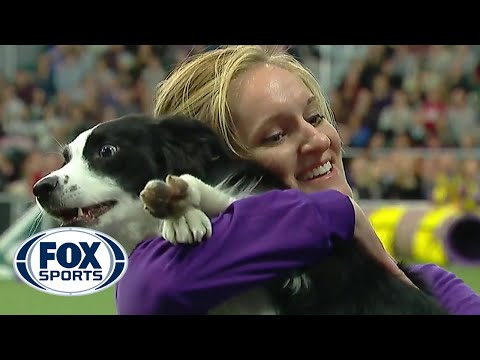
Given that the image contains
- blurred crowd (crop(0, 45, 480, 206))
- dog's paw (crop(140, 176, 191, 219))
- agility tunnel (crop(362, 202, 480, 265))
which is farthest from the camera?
agility tunnel (crop(362, 202, 480, 265))

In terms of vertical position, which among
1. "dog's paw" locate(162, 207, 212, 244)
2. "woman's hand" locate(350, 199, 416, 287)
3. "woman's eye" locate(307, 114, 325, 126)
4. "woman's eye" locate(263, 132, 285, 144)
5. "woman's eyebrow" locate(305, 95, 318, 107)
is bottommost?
"woman's hand" locate(350, 199, 416, 287)

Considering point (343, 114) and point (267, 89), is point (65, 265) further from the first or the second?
point (343, 114)

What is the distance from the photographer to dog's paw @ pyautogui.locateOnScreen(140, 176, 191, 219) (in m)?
0.99

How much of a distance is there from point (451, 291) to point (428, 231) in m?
0.86

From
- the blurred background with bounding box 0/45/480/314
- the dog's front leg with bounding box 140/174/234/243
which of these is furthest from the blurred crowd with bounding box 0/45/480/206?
the dog's front leg with bounding box 140/174/234/243

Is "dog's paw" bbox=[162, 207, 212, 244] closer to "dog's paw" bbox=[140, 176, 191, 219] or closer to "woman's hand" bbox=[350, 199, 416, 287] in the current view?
"dog's paw" bbox=[140, 176, 191, 219]

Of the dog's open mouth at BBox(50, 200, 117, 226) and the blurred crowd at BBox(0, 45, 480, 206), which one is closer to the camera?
the dog's open mouth at BBox(50, 200, 117, 226)

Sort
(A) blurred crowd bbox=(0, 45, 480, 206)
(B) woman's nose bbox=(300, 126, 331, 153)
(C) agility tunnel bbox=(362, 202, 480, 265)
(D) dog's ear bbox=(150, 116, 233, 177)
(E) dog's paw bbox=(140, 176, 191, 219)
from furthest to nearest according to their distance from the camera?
(C) agility tunnel bbox=(362, 202, 480, 265)
(A) blurred crowd bbox=(0, 45, 480, 206)
(B) woman's nose bbox=(300, 126, 331, 153)
(D) dog's ear bbox=(150, 116, 233, 177)
(E) dog's paw bbox=(140, 176, 191, 219)

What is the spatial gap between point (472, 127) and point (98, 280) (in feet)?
2.71

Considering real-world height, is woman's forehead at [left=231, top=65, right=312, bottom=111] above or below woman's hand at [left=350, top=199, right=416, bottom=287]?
above

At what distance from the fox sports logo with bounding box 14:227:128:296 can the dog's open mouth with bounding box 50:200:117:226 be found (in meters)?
0.04

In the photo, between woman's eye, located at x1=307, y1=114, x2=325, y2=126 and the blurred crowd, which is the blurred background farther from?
woman's eye, located at x1=307, y1=114, x2=325, y2=126

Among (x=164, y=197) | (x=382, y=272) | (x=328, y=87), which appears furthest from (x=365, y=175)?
(x=164, y=197)
